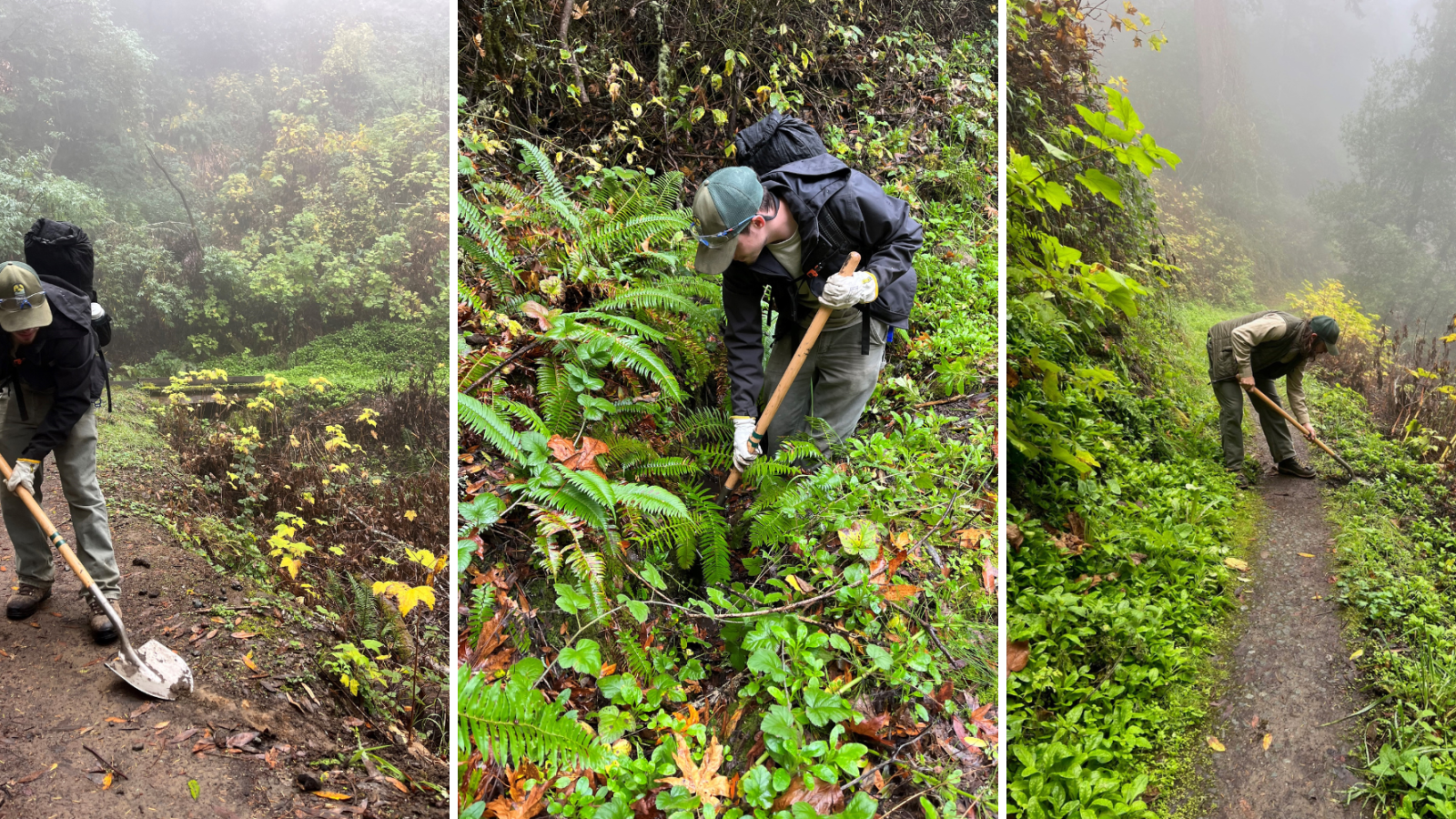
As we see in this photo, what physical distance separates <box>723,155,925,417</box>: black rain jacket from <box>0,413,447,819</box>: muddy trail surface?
7.46ft

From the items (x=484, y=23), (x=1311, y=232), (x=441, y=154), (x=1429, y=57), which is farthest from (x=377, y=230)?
(x=1429, y=57)

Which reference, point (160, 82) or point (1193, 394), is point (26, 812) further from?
point (1193, 394)

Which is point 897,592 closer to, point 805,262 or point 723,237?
point 805,262

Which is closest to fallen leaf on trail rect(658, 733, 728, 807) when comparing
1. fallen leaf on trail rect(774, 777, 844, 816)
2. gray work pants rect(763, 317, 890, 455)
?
fallen leaf on trail rect(774, 777, 844, 816)

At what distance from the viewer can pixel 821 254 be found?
10.7ft

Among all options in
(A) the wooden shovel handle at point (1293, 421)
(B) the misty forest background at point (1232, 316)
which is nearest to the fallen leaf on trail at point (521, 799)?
(B) the misty forest background at point (1232, 316)

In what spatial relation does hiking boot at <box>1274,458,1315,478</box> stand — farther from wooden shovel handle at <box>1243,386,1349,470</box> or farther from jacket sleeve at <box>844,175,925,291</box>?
jacket sleeve at <box>844,175,925,291</box>

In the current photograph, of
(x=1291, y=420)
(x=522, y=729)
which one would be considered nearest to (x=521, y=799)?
(x=522, y=729)

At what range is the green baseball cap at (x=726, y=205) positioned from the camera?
9.60ft

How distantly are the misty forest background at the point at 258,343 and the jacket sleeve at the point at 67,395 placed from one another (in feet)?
0.42

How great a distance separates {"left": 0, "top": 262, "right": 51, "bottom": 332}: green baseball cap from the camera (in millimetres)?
2420

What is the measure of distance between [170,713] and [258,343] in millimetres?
1481

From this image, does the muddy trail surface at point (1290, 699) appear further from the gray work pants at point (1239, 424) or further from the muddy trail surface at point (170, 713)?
the muddy trail surface at point (170, 713)

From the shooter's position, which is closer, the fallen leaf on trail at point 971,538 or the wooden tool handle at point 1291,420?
the wooden tool handle at point 1291,420
